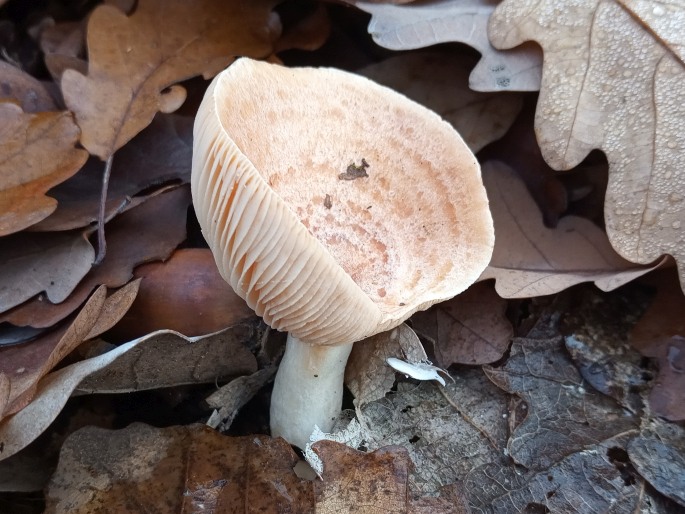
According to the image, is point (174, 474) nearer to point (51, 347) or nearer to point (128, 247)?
point (51, 347)

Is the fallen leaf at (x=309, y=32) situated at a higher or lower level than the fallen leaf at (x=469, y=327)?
higher

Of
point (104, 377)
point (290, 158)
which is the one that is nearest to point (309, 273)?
point (290, 158)

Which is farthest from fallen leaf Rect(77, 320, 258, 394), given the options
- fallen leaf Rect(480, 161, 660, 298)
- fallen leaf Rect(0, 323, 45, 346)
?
fallen leaf Rect(480, 161, 660, 298)

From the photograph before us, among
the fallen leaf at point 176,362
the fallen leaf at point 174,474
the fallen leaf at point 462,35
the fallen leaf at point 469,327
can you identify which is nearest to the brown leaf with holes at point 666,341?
the fallen leaf at point 469,327

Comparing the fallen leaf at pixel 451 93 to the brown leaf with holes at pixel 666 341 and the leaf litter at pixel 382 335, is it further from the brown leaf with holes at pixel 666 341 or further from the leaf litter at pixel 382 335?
the brown leaf with holes at pixel 666 341

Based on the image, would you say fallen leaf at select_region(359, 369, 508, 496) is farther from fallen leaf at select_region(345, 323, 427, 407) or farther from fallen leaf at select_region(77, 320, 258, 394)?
fallen leaf at select_region(77, 320, 258, 394)
